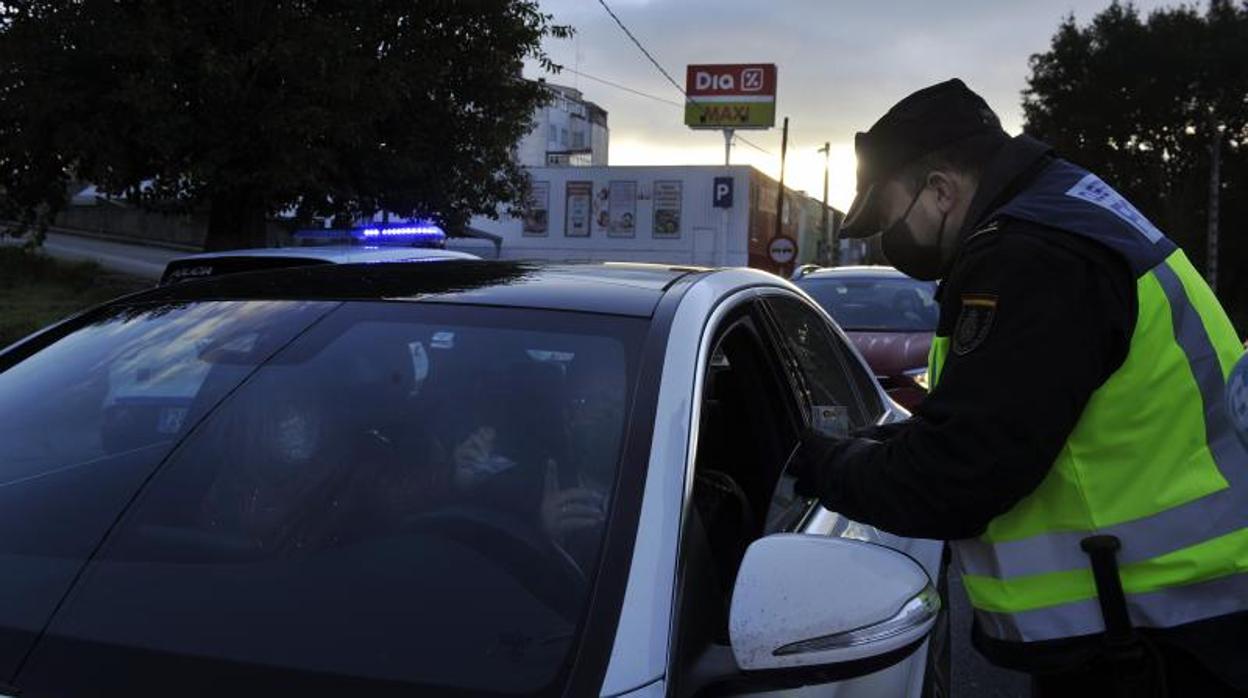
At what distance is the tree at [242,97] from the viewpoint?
10781mm

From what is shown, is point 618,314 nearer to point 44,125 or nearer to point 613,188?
point 44,125

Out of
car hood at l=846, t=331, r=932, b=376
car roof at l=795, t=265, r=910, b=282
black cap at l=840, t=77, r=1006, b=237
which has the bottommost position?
car hood at l=846, t=331, r=932, b=376

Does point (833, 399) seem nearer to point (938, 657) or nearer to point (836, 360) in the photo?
point (836, 360)

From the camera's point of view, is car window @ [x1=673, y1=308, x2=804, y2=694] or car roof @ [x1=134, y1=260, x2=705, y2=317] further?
car window @ [x1=673, y1=308, x2=804, y2=694]

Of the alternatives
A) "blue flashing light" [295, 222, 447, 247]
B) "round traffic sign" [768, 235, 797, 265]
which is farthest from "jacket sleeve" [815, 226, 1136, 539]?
"round traffic sign" [768, 235, 797, 265]

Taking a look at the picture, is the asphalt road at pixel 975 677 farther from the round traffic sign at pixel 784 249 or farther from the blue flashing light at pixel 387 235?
the round traffic sign at pixel 784 249

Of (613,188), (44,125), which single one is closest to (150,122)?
(44,125)

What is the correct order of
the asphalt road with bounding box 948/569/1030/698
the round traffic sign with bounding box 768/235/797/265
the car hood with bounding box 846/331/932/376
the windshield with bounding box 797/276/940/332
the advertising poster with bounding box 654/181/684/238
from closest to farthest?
the asphalt road with bounding box 948/569/1030/698
the car hood with bounding box 846/331/932/376
the windshield with bounding box 797/276/940/332
the round traffic sign with bounding box 768/235/797/265
the advertising poster with bounding box 654/181/684/238

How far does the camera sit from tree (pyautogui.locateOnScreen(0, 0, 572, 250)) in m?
10.8

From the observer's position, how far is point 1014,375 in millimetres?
1477

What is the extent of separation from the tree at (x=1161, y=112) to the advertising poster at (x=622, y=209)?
16460 mm

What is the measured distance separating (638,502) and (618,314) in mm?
441

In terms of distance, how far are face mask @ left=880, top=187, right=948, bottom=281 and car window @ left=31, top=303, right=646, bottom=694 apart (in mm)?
509

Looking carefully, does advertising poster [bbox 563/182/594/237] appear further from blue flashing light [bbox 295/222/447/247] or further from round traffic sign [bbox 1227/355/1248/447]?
round traffic sign [bbox 1227/355/1248/447]
